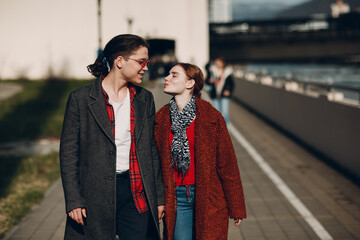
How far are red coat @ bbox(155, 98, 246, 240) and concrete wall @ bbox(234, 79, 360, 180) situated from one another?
5303 mm

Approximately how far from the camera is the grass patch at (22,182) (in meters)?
6.39

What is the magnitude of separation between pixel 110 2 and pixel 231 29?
25979 millimetres

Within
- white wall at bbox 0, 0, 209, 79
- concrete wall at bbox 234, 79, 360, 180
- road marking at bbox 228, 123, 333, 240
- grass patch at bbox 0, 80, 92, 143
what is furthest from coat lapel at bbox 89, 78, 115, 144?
white wall at bbox 0, 0, 209, 79

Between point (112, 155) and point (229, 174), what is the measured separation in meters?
0.83

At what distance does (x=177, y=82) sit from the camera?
3.41 metres

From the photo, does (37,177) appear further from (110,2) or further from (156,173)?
(110,2)

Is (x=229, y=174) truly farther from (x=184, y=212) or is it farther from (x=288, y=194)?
(x=288, y=194)

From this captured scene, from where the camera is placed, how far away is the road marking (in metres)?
5.64

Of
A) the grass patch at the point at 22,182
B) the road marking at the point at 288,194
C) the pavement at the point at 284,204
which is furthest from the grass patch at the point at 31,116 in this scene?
the pavement at the point at 284,204

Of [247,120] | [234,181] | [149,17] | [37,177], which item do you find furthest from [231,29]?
[234,181]

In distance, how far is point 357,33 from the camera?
158 ft

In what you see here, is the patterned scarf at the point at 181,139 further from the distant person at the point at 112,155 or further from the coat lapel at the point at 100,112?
the coat lapel at the point at 100,112

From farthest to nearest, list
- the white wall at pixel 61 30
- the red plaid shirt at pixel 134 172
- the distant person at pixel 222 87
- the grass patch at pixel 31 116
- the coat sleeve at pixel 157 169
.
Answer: the white wall at pixel 61 30 < the grass patch at pixel 31 116 < the distant person at pixel 222 87 < the coat sleeve at pixel 157 169 < the red plaid shirt at pixel 134 172

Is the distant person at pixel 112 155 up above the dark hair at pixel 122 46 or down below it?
below
